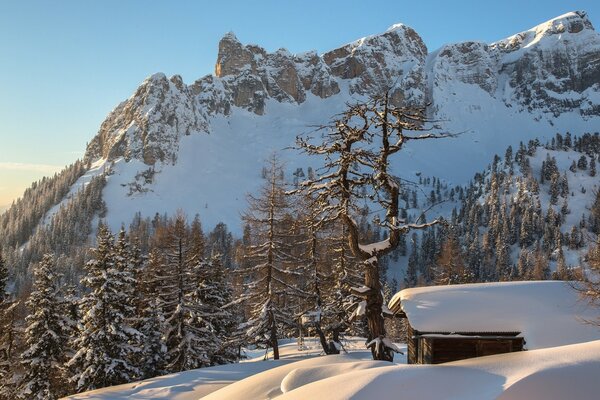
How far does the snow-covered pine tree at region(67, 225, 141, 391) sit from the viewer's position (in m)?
25.1

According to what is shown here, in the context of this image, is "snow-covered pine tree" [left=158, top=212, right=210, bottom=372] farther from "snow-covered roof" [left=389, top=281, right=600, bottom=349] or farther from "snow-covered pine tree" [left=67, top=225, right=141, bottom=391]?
"snow-covered roof" [left=389, top=281, right=600, bottom=349]

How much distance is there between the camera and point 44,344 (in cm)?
2697

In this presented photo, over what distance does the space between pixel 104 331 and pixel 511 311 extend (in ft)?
70.2

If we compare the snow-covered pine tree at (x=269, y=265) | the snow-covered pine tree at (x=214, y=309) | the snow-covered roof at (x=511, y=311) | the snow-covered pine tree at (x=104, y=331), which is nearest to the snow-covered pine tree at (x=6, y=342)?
the snow-covered pine tree at (x=104, y=331)

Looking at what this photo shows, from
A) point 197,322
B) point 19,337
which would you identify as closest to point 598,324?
point 197,322

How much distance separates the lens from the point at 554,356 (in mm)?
7723

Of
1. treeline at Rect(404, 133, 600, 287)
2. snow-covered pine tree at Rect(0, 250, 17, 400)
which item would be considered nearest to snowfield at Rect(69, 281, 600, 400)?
snow-covered pine tree at Rect(0, 250, 17, 400)

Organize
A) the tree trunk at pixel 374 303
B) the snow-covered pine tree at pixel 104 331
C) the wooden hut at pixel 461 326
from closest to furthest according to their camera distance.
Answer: the wooden hut at pixel 461 326 < the tree trunk at pixel 374 303 < the snow-covered pine tree at pixel 104 331

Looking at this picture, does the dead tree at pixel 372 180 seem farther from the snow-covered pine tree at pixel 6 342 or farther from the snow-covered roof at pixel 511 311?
the snow-covered pine tree at pixel 6 342

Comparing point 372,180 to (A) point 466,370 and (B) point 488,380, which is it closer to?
(A) point 466,370

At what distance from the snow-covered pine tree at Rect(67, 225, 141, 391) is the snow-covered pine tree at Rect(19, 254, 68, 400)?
1.95m

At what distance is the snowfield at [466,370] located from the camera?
23.1 feet

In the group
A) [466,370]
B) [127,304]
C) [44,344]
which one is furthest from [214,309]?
[466,370]

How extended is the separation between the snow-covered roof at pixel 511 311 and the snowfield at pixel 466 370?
0.08 ft
